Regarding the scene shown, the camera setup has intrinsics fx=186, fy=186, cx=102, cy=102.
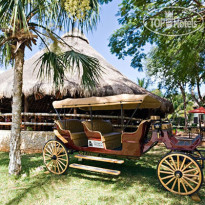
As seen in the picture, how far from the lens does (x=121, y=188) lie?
148 inches

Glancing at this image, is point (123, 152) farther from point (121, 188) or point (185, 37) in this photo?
point (185, 37)

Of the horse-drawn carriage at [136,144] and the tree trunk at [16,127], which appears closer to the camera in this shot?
the horse-drawn carriage at [136,144]

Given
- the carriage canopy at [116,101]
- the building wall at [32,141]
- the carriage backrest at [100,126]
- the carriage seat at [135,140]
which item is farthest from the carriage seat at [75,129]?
the building wall at [32,141]

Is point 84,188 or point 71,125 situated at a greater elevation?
point 71,125

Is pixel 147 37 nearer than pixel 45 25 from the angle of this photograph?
No

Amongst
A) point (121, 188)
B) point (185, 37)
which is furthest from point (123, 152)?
point (185, 37)

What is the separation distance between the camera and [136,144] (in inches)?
153

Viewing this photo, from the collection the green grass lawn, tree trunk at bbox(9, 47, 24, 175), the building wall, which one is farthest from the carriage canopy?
the building wall

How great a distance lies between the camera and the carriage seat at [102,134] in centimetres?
436

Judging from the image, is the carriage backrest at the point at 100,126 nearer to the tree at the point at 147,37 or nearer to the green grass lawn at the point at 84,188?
the green grass lawn at the point at 84,188

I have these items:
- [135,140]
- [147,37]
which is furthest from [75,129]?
[147,37]

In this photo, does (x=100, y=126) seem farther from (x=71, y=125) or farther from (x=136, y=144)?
(x=136, y=144)

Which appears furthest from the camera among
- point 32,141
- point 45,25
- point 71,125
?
point 32,141

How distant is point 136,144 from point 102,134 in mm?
1260
